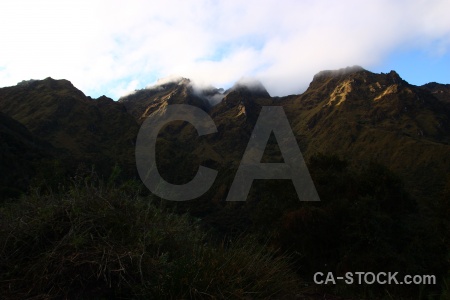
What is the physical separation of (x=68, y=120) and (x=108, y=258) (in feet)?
409

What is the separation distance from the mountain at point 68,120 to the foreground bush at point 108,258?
8356 centimetres

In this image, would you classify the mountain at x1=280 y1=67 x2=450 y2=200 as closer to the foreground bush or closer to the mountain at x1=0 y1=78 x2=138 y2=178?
the mountain at x1=0 y1=78 x2=138 y2=178

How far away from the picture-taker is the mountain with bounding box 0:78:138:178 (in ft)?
336

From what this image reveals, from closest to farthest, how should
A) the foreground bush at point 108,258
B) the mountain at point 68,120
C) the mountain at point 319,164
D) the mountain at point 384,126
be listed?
the foreground bush at point 108,258, the mountain at point 319,164, the mountain at point 384,126, the mountain at point 68,120

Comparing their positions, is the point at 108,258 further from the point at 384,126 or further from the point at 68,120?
the point at 384,126

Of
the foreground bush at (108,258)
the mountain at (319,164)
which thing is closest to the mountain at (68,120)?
the mountain at (319,164)

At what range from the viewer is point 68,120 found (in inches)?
4663

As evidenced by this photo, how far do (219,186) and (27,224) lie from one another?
61583 mm

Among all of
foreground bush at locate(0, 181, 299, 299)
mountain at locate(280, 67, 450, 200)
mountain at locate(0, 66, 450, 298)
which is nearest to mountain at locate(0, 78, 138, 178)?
mountain at locate(0, 66, 450, 298)

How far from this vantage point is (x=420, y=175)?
85125 millimetres

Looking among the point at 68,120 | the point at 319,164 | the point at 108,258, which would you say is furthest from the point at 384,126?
the point at 108,258

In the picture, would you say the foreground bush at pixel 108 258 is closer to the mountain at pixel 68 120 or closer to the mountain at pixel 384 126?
the mountain at pixel 384 126

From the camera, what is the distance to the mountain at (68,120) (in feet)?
336

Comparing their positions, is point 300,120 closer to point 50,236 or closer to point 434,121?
point 434,121
